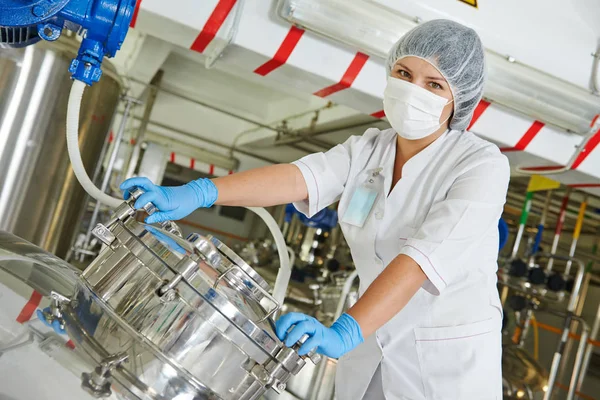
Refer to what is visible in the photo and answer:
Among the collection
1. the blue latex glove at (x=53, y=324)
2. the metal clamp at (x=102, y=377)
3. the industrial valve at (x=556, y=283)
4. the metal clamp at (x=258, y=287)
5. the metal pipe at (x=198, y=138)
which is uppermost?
the metal pipe at (x=198, y=138)

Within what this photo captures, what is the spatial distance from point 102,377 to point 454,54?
1.00m

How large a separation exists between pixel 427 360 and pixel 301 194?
494 mm

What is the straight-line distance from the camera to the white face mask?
50.1 inches

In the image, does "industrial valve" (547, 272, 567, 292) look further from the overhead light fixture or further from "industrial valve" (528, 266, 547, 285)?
the overhead light fixture

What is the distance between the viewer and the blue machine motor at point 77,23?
3.05 ft

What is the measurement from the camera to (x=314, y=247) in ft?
17.5

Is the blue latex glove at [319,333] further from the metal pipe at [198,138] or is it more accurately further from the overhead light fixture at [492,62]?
the metal pipe at [198,138]

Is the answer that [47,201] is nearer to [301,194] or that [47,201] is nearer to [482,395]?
[301,194]

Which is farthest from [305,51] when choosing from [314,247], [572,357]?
[572,357]

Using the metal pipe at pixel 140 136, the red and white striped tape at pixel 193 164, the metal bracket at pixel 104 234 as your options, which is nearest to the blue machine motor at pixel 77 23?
the metal bracket at pixel 104 234

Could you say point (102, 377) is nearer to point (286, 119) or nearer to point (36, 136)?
point (36, 136)

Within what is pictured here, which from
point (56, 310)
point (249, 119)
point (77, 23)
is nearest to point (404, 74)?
point (77, 23)

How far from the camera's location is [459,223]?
3.54 feet

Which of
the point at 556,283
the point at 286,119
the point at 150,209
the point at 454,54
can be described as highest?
the point at 286,119
